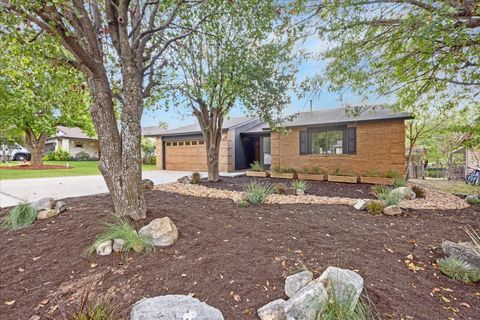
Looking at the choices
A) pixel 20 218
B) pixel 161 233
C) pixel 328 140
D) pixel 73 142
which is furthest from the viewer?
pixel 73 142

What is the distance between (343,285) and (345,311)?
0.70 ft

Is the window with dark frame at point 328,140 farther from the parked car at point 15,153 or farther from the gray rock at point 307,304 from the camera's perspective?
the parked car at point 15,153

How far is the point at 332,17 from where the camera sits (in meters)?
5.37

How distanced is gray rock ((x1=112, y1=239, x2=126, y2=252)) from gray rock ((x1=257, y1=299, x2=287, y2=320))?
1876mm

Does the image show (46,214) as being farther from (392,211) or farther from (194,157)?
(194,157)

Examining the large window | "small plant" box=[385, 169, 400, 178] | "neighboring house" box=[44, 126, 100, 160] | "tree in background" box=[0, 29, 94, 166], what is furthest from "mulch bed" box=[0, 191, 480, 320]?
"neighboring house" box=[44, 126, 100, 160]

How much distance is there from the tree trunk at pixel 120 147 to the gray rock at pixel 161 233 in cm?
59

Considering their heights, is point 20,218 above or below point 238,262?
above

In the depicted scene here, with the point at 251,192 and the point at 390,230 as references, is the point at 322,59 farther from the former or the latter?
the point at 390,230

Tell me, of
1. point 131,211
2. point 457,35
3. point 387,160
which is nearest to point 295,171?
point 387,160

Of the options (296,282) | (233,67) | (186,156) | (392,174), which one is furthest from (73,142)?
(296,282)

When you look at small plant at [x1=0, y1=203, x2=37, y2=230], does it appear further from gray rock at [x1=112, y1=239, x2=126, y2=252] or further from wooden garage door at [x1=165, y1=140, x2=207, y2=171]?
wooden garage door at [x1=165, y1=140, x2=207, y2=171]

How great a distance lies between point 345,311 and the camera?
5.65ft

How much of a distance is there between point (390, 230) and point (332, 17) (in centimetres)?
464
